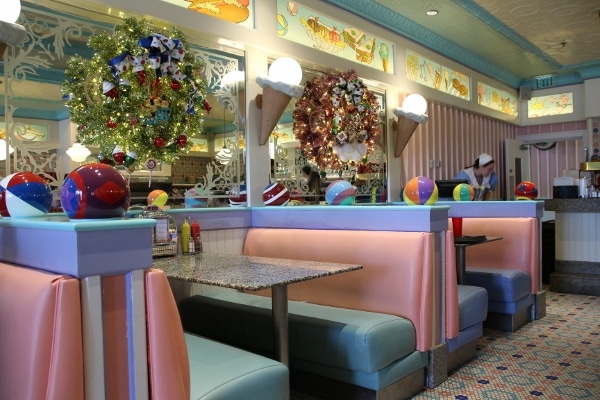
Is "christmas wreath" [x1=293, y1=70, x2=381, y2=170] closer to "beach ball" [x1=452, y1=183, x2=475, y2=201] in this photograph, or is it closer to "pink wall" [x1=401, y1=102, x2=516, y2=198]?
"beach ball" [x1=452, y1=183, x2=475, y2=201]

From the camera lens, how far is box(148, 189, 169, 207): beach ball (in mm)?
3340

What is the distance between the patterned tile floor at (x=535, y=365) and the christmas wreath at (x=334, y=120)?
82.6 inches

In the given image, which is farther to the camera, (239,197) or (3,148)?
(239,197)

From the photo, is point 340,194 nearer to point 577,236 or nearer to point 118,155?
point 118,155

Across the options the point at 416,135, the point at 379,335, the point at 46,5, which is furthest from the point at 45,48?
the point at 416,135

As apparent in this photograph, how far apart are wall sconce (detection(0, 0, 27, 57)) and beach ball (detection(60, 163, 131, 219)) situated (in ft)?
4.45

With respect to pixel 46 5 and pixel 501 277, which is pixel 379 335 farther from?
pixel 46 5

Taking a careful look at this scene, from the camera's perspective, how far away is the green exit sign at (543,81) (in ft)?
A: 30.2

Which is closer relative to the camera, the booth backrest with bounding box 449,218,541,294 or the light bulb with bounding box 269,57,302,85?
the light bulb with bounding box 269,57,302,85

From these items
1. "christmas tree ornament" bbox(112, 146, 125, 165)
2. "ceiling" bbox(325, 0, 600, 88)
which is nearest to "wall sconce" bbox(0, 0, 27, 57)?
"christmas tree ornament" bbox(112, 146, 125, 165)

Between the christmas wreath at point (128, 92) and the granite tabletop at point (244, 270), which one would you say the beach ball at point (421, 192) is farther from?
the christmas wreath at point (128, 92)

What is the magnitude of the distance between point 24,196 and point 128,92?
94 centimetres

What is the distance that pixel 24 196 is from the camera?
222 cm

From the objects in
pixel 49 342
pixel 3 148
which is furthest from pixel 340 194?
pixel 49 342
